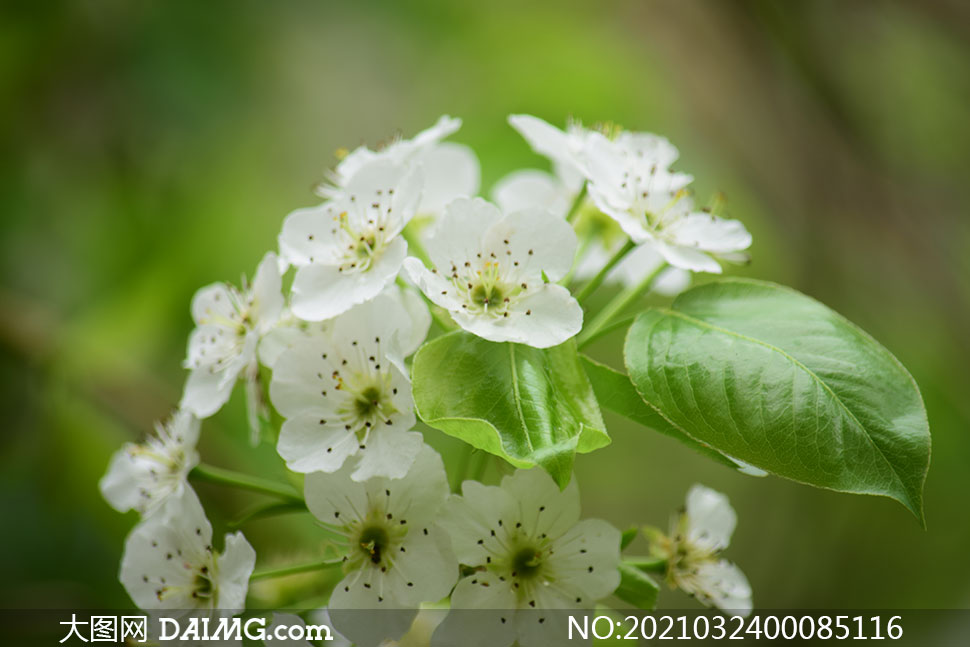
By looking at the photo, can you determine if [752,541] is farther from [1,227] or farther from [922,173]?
[1,227]

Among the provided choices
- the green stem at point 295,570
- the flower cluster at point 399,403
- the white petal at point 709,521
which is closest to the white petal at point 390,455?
the flower cluster at point 399,403

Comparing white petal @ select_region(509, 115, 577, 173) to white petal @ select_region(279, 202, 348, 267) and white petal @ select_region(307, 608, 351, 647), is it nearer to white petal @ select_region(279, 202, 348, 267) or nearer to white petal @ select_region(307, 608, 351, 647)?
white petal @ select_region(279, 202, 348, 267)

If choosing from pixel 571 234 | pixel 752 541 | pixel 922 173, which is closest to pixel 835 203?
pixel 922 173

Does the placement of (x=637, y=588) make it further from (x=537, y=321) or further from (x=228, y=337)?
(x=228, y=337)

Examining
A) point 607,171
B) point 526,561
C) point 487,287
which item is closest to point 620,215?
point 607,171

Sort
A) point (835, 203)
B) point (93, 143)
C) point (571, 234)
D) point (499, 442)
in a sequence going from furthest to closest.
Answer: point (835, 203), point (93, 143), point (571, 234), point (499, 442)

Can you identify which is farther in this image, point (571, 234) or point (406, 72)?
point (406, 72)
